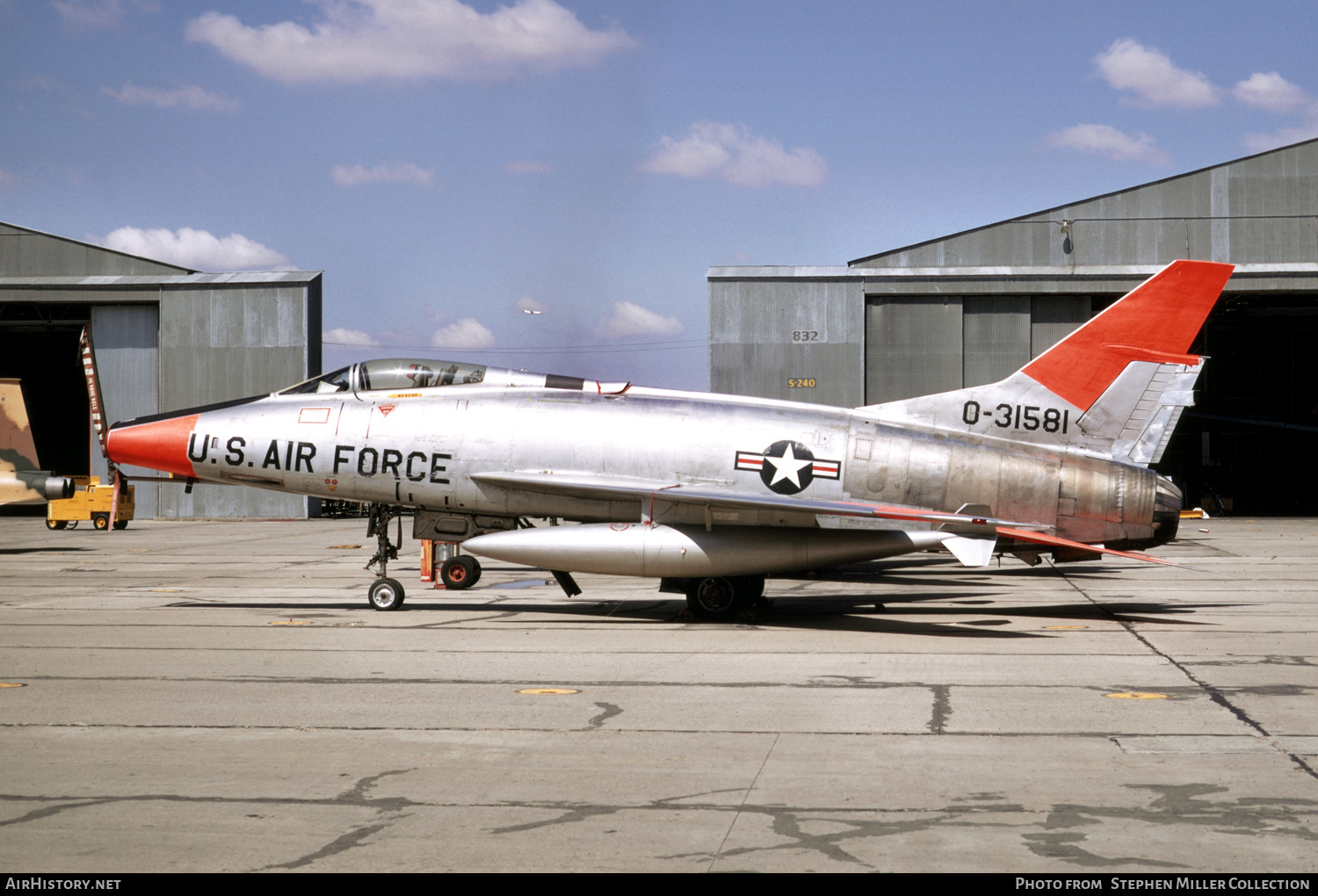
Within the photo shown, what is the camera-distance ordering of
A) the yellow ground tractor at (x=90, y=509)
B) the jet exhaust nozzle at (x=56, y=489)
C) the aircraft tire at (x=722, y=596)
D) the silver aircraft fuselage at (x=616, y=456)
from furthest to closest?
the yellow ground tractor at (x=90, y=509)
the jet exhaust nozzle at (x=56, y=489)
the aircraft tire at (x=722, y=596)
the silver aircraft fuselage at (x=616, y=456)

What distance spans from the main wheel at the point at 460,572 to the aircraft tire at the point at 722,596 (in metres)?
3.90

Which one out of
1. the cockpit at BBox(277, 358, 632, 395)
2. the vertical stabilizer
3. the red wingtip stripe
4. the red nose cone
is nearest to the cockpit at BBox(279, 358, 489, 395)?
the cockpit at BBox(277, 358, 632, 395)

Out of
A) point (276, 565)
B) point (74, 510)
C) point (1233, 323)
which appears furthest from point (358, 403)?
point (1233, 323)

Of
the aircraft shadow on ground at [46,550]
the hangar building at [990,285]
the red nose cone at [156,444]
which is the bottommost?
the aircraft shadow on ground at [46,550]

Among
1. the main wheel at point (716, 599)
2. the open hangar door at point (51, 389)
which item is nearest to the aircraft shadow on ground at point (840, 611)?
the main wheel at point (716, 599)

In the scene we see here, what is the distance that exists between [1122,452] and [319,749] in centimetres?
1205

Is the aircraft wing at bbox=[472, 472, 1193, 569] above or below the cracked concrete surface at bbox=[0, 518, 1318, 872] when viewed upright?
above

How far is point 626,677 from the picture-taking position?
1047cm

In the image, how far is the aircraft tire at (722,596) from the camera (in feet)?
49.2

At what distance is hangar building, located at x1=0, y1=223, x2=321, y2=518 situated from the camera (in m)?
44.7

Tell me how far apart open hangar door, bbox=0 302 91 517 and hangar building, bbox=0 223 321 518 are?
21.3 feet

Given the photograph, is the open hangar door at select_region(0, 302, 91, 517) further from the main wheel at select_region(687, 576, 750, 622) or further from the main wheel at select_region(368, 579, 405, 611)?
the main wheel at select_region(687, 576, 750, 622)

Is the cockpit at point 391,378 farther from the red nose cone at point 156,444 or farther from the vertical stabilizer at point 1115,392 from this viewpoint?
the vertical stabilizer at point 1115,392

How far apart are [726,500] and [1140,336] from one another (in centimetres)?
663
